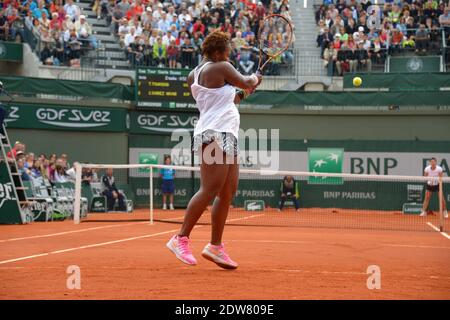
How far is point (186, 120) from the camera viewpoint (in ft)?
81.8

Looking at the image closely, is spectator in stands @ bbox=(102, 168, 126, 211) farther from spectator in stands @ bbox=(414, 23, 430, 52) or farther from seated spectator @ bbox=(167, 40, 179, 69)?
spectator in stands @ bbox=(414, 23, 430, 52)

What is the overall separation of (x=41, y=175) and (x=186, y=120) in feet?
21.4

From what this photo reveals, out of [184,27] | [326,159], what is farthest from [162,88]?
[326,159]

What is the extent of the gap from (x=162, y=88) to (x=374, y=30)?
840 centimetres

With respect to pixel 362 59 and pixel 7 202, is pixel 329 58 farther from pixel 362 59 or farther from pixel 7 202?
pixel 7 202

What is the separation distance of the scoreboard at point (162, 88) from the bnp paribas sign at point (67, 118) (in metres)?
1.05

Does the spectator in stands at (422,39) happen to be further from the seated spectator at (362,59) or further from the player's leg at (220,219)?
the player's leg at (220,219)

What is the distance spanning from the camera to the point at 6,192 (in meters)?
16.2

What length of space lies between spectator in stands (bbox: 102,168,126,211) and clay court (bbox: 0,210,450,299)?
7.12 m

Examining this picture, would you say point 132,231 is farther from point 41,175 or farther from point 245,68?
point 245,68

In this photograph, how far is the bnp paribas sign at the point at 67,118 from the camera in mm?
23266

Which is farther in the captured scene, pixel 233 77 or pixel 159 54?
pixel 159 54

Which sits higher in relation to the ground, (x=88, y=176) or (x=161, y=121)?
(x=161, y=121)

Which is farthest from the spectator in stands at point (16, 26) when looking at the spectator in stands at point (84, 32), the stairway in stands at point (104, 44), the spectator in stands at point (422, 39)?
the spectator in stands at point (422, 39)
